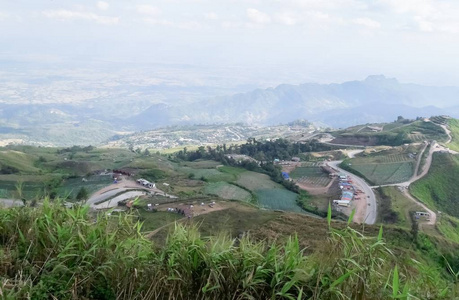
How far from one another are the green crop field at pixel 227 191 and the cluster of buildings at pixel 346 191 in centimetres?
1082

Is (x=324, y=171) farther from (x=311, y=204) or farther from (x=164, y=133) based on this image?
(x=164, y=133)

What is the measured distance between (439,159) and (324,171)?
16937 millimetres

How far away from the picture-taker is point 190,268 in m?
4.45

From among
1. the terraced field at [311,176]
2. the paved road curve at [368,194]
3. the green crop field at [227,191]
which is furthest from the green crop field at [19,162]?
the paved road curve at [368,194]

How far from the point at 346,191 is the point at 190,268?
43.5m

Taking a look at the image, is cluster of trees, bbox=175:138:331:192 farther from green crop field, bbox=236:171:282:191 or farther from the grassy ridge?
the grassy ridge

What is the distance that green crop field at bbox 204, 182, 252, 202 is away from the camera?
44844mm

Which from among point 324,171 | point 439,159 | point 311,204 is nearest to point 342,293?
point 311,204

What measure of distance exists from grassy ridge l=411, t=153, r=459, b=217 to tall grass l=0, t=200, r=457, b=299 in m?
44.6

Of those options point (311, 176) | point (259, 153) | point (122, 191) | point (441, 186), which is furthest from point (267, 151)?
point (122, 191)

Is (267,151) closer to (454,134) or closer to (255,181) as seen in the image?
(255,181)

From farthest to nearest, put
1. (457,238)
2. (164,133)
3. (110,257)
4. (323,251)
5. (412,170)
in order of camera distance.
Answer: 1. (164,133)
2. (412,170)
3. (457,238)
4. (110,257)
5. (323,251)

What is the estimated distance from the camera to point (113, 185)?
145 ft

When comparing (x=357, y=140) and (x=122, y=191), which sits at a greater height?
(x=122, y=191)
